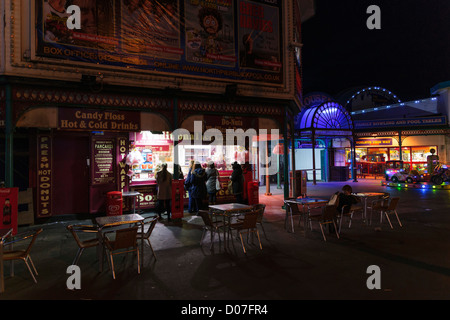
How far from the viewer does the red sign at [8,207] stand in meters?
7.46

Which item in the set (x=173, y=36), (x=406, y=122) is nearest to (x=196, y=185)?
(x=173, y=36)

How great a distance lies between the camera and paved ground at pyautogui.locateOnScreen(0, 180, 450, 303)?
439 cm

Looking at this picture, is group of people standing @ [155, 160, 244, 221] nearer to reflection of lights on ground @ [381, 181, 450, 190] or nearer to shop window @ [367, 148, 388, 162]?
reflection of lights on ground @ [381, 181, 450, 190]

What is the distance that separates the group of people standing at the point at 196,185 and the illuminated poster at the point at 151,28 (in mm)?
3987

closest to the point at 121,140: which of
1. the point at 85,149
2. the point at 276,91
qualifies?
the point at 85,149

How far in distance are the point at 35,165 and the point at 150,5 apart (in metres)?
6.67

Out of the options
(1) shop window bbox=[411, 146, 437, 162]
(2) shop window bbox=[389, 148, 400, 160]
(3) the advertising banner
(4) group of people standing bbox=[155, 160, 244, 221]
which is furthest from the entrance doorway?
(1) shop window bbox=[411, 146, 437, 162]

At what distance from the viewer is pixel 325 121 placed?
77.2 feet

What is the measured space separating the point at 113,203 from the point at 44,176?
248 cm

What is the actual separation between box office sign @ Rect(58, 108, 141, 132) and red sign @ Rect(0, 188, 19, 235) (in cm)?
222

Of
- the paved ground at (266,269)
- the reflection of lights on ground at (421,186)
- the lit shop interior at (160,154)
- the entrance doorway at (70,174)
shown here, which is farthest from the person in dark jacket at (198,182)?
the reflection of lights on ground at (421,186)

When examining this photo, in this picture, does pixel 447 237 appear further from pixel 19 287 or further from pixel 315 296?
pixel 19 287

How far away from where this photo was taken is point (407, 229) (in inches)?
323

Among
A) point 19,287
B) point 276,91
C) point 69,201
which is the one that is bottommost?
point 19,287
